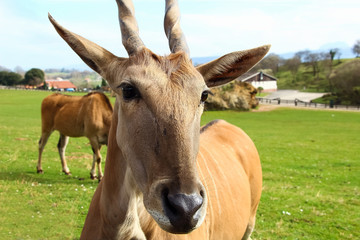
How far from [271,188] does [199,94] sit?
30.5 ft

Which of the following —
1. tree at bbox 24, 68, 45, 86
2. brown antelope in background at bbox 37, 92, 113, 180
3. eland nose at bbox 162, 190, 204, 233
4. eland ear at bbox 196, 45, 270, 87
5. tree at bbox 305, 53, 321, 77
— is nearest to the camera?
eland nose at bbox 162, 190, 204, 233

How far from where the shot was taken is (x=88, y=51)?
Result: 9.68 ft

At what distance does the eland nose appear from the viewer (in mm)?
2174

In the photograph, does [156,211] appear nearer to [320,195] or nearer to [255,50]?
[255,50]

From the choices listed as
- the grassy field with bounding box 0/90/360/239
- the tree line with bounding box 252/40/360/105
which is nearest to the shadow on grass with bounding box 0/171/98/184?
the grassy field with bounding box 0/90/360/239

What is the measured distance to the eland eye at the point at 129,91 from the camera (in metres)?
2.80

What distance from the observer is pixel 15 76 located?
9538cm

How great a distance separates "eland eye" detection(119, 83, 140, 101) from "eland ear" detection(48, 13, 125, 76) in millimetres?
370

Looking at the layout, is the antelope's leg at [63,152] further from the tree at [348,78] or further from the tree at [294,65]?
the tree at [294,65]

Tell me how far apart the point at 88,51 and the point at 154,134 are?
3.19 feet

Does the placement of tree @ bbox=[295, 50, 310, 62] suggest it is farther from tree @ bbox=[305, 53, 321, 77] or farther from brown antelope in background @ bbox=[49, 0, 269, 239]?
brown antelope in background @ bbox=[49, 0, 269, 239]

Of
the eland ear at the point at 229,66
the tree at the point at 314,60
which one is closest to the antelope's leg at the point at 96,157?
the eland ear at the point at 229,66

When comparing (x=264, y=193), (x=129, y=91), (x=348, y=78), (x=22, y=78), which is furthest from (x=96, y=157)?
(x=22, y=78)

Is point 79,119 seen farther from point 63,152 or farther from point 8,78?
point 8,78
